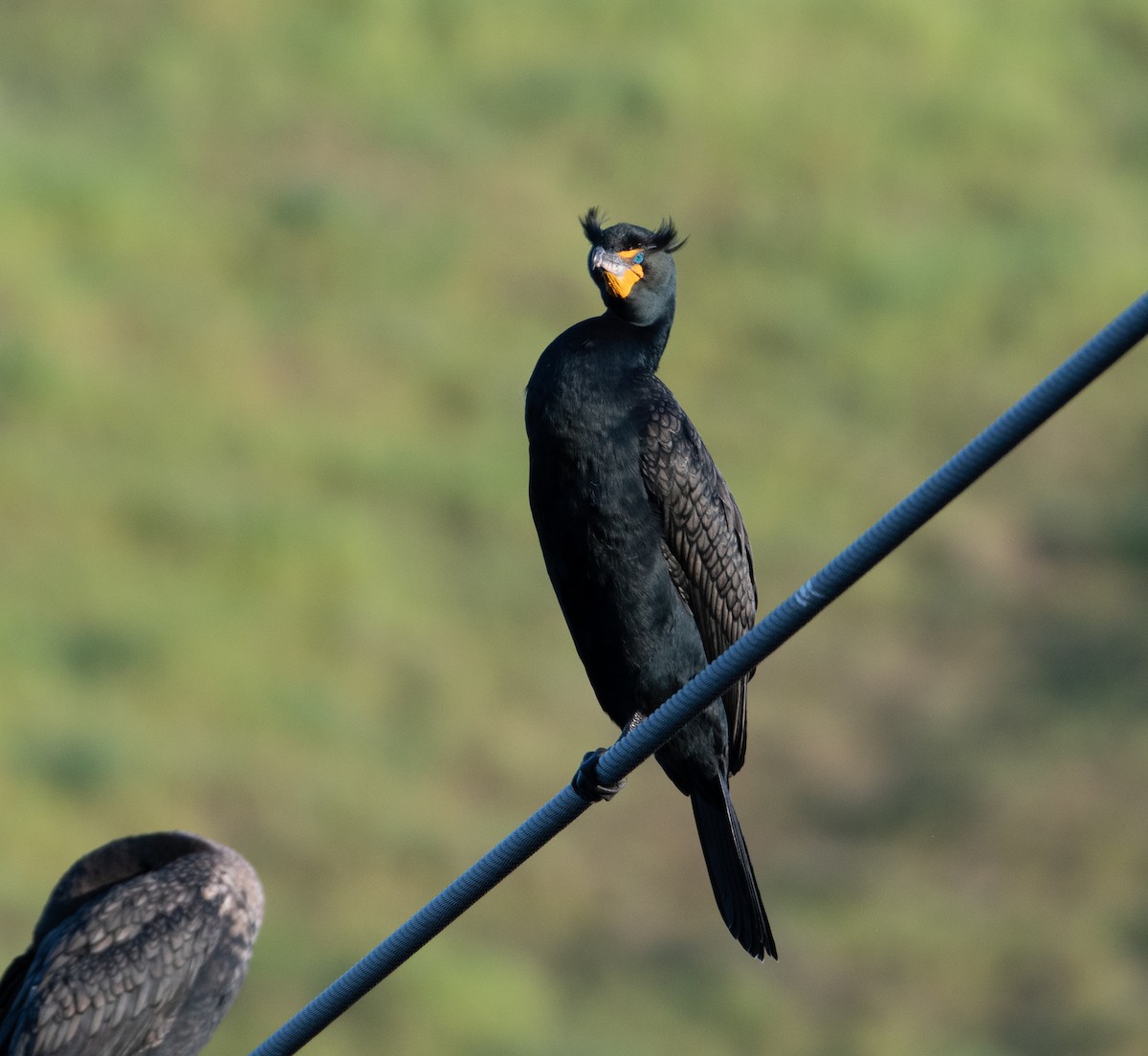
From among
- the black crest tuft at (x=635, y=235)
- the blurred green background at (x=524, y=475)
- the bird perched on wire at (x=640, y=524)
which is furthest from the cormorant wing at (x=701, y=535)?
the blurred green background at (x=524, y=475)

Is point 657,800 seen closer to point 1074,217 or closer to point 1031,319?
point 1031,319

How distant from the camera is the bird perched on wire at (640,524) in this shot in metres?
5.66

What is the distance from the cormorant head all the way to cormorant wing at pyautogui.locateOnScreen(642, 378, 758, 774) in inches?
8.2

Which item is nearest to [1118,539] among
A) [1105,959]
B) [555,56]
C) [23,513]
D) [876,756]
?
[876,756]

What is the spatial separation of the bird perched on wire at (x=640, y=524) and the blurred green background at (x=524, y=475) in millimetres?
9809

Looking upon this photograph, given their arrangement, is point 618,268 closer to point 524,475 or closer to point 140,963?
point 140,963

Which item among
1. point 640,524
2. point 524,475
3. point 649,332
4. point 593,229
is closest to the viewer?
point 640,524

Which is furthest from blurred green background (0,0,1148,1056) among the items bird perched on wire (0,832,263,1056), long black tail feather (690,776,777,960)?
long black tail feather (690,776,777,960)

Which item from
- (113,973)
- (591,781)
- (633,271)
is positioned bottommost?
(591,781)

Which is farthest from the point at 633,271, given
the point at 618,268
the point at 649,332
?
the point at 649,332

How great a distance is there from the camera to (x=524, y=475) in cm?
2089

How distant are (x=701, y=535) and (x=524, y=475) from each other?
15079mm

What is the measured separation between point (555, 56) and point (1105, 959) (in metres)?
13.9

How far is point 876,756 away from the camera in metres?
19.7
